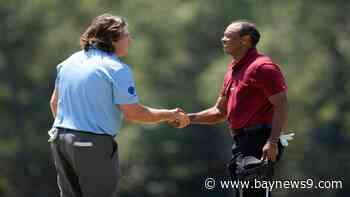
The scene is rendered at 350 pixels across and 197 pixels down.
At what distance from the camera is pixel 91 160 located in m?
5.20

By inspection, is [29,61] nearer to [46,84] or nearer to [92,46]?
[46,84]

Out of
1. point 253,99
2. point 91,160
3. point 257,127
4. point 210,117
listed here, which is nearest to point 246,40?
point 253,99

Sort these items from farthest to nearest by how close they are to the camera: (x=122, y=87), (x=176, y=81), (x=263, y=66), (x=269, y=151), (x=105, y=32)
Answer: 1. (x=176, y=81)
2. (x=263, y=66)
3. (x=269, y=151)
4. (x=105, y=32)
5. (x=122, y=87)

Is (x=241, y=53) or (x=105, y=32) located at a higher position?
(x=105, y=32)

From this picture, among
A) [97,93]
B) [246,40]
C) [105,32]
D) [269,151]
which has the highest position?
[105,32]

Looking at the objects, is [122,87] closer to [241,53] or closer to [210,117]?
[241,53]

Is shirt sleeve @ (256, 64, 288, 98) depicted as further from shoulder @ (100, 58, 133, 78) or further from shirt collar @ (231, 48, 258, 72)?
shoulder @ (100, 58, 133, 78)

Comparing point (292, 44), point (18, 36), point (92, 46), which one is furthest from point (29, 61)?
point (92, 46)

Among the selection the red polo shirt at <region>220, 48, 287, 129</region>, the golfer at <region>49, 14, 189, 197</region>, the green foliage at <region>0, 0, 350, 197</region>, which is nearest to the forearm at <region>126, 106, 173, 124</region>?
the golfer at <region>49, 14, 189, 197</region>

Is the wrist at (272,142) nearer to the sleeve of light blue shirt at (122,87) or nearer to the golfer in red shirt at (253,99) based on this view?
the golfer in red shirt at (253,99)

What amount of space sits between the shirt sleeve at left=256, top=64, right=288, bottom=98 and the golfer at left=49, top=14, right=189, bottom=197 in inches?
30.6

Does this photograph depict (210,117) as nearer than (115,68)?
No

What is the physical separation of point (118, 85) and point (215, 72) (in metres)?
13.4

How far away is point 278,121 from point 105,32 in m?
1.18
